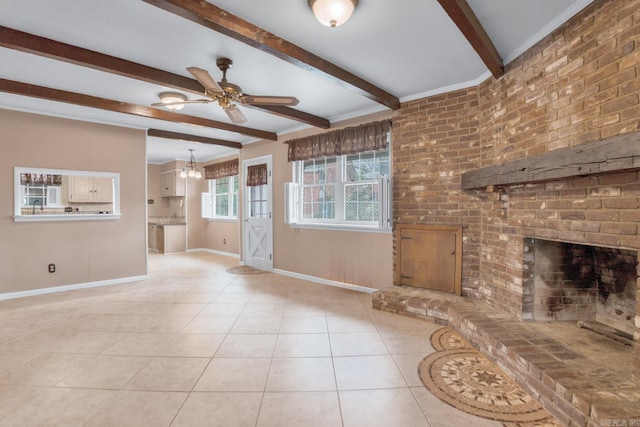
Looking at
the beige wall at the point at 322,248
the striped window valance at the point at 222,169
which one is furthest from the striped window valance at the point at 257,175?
the striped window valance at the point at 222,169

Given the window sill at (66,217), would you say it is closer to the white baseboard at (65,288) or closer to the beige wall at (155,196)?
the white baseboard at (65,288)

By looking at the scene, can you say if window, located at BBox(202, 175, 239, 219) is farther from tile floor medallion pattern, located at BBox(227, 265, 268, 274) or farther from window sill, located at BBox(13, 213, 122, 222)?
window sill, located at BBox(13, 213, 122, 222)

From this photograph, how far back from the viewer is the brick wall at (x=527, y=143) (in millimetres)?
1775

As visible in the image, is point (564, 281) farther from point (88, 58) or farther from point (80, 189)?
point (80, 189)

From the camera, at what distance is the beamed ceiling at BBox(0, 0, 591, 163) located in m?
2.06

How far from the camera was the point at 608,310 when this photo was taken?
7.91 feet

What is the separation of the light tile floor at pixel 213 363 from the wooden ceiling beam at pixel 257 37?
98.1 inches

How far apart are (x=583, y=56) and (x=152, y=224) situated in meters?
8.70

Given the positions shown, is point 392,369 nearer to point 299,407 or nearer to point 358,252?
point 299,407

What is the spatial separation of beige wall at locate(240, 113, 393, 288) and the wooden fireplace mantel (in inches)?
69.7

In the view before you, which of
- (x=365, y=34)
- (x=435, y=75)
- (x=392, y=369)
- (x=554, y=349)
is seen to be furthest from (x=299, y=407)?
(x=435, y=75)

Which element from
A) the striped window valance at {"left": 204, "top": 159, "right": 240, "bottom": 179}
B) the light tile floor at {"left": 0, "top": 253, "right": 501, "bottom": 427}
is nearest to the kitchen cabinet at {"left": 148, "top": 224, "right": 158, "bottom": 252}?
the striped window valance at {"left": 204, "top": 159, "right": 240, "bottom": 179}

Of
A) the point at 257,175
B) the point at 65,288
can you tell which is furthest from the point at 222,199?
the point at 65,288

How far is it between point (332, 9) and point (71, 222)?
4644mm
